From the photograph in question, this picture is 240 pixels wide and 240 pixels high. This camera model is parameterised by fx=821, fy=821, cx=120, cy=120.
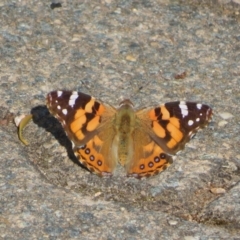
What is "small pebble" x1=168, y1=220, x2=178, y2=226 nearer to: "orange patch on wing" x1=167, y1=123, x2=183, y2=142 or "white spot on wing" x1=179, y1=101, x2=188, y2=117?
"orange patch on wing" x1=167, y1=123, x2=183, y2=142

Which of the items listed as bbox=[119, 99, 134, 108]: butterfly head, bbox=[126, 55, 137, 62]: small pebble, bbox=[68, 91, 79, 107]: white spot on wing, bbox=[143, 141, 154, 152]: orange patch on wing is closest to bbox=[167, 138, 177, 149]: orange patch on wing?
bbox=[143, 141, 154, 152]: orange patch on wing

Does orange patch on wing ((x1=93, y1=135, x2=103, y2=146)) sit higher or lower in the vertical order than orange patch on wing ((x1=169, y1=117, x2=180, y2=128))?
lower

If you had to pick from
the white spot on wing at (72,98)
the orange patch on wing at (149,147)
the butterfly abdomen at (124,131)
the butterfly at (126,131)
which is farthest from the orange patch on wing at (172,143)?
the white spot on wing at (72,98)

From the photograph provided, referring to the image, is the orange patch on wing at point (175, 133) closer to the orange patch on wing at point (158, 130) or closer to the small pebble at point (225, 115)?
the orange patch on wing at point (158, 130)

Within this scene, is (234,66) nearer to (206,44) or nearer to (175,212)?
(206,44)

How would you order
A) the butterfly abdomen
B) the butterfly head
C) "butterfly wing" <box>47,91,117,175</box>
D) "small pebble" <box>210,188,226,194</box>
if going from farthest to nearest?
the butterfly head, the butterfly abdomen, "butterfly wing" <box>47,91,117,175</box>, "small pebble" <box>210,188,226,194</box>

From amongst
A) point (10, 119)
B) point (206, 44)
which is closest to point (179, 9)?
point (206, 44)

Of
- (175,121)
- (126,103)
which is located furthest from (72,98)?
(175,121)
